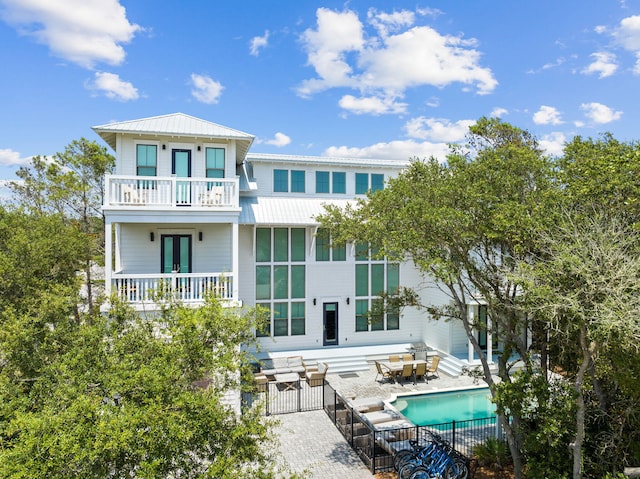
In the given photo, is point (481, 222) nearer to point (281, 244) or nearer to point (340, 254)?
point (340, 254)

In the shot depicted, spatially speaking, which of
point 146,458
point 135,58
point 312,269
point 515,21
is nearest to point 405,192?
point 146,458

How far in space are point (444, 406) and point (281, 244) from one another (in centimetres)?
1080

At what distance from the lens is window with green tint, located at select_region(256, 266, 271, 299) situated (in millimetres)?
20406

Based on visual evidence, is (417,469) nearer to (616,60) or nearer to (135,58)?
(616,60)

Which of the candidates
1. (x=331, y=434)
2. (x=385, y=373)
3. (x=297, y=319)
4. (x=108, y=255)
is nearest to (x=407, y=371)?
(x=385, y=373)

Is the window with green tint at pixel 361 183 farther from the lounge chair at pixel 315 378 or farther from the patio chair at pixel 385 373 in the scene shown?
the lounge chair at pixel 315 378

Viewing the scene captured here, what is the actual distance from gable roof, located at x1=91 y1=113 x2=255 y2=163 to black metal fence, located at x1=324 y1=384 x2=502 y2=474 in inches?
443

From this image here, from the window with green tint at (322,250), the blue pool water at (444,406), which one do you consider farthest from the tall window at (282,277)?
the blue pool water at (444,406)

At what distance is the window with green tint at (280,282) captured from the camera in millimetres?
20656

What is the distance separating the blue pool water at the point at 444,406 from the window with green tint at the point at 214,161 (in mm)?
12236

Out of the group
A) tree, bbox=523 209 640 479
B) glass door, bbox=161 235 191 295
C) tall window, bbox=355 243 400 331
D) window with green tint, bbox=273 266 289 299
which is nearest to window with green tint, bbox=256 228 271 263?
window with green tint, bbox=273 266 289 299

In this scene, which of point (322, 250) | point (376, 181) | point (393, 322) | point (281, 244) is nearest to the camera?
point (281, 244)

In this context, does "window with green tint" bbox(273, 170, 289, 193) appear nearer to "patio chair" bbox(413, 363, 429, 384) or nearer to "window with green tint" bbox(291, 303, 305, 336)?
"window with green tint" bbox(291, 303, 305, 336)

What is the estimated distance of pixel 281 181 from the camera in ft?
70.2
